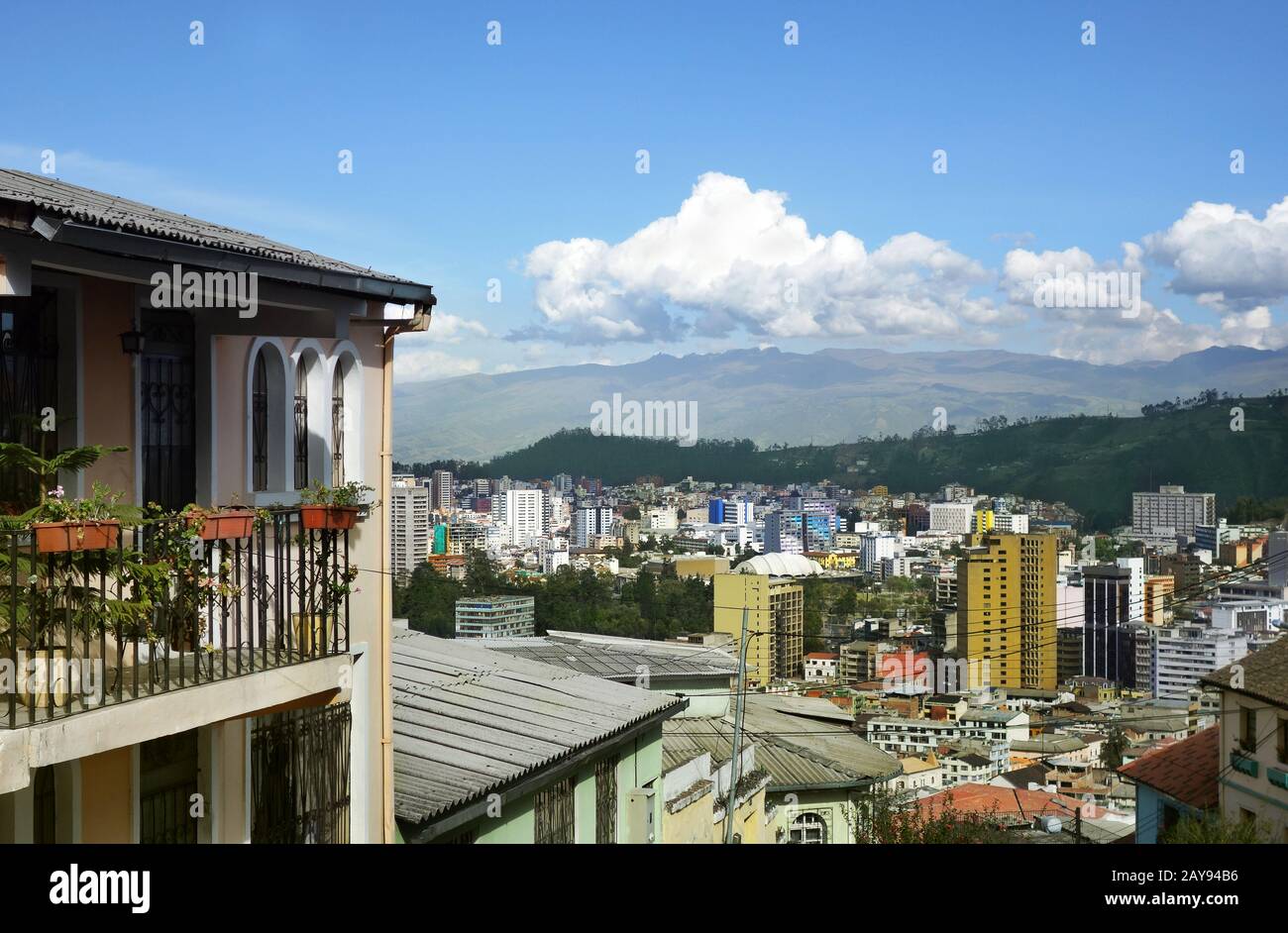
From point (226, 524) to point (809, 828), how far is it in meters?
18.7

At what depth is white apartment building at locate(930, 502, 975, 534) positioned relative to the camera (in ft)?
374

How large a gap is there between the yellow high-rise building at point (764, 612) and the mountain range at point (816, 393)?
3189 cm

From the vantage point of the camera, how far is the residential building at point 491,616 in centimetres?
5172

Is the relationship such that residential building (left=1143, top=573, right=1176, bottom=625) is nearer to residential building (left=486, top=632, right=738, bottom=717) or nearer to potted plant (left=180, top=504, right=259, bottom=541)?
residential building (left=486, top=632, right=738, bottom=717)

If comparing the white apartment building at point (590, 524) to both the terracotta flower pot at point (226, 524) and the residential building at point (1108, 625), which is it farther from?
the terracotta flower pot at point (226, 524)

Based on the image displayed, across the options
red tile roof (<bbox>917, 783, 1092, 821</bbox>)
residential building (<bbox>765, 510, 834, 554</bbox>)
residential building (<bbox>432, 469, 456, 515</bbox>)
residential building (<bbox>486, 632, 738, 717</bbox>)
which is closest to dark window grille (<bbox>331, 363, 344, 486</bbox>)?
residential building (<bbox>486, 632, 738, 717</bbox>)

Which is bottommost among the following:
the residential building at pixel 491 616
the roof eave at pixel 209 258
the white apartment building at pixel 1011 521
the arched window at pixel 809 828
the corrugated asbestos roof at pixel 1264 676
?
the residential building at pixel 491 616

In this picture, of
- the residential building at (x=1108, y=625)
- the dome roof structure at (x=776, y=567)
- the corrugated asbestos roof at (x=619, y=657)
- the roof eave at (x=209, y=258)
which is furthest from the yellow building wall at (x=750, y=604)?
the roof eave at (x=209, y=258)

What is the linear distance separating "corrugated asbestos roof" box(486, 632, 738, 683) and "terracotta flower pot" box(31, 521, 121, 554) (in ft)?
45.3

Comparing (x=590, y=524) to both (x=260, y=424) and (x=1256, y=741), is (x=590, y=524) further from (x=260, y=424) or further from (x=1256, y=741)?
(x=260, y=424)

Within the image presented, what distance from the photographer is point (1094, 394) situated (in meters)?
158

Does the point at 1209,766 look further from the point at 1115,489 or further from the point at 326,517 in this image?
the point at 1115,489
